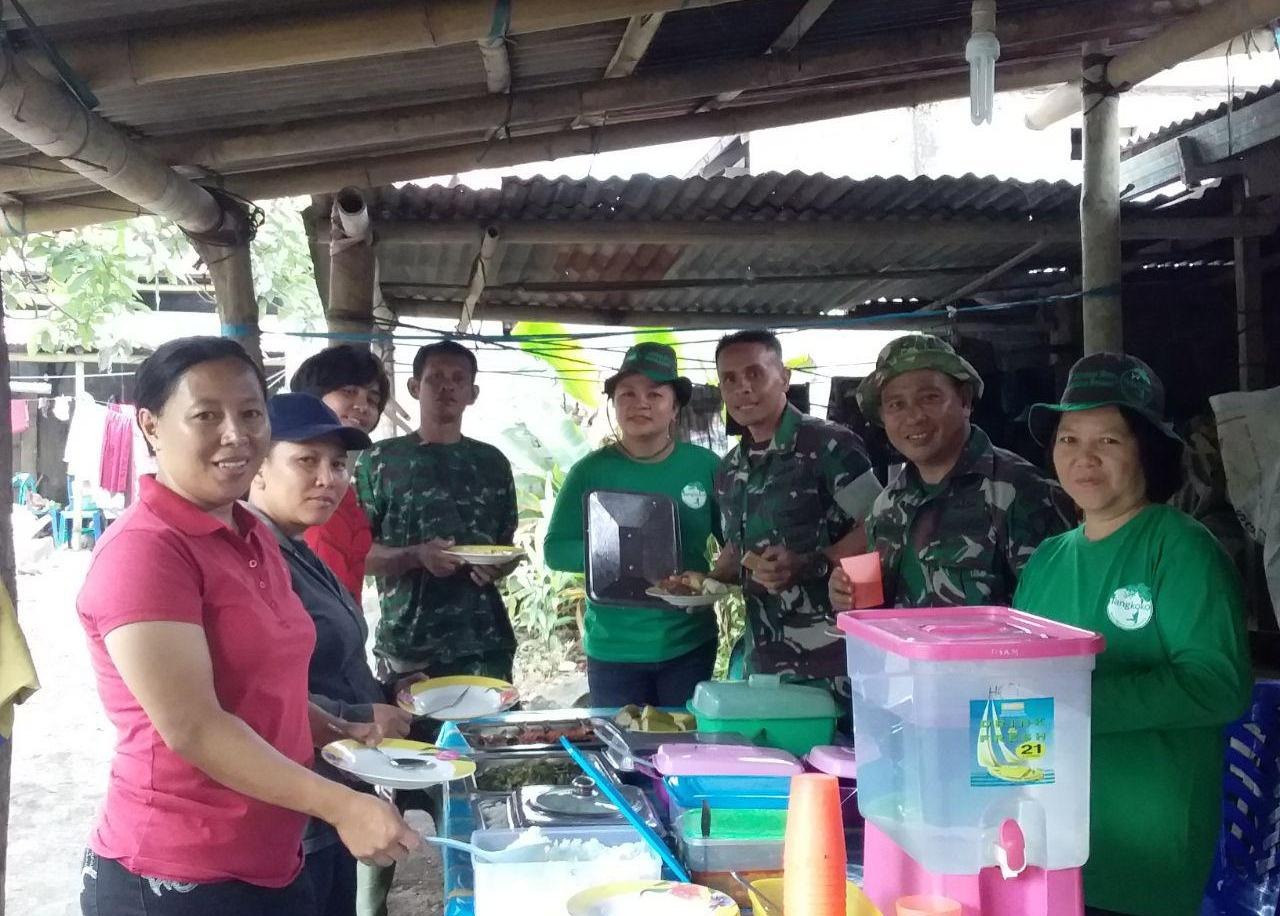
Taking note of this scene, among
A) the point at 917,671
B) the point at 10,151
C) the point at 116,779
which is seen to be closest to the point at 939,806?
the point at 917,671

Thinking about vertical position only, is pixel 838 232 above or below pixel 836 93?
below

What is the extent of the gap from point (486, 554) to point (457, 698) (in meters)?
0.82

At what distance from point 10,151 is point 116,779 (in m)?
2.70

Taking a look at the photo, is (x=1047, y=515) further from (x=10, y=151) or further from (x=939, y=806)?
(x=10, y=151)

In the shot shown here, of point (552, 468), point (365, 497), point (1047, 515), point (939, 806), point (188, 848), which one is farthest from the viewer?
point (552, 468)

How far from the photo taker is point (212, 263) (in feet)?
14.3

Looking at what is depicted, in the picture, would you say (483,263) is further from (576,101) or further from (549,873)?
(549,873)

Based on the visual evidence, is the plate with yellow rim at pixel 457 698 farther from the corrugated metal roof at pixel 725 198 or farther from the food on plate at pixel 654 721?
the corrugated metal roof at pixel 725 198

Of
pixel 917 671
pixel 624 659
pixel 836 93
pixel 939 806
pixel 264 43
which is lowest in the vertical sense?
pixel 624 659

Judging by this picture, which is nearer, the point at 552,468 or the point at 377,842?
the point at 377,842

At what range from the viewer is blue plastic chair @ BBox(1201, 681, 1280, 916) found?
8.28 ft

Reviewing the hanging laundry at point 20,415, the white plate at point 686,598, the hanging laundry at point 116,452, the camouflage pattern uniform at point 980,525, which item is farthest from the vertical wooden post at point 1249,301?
the hanging laundry at point 20,415

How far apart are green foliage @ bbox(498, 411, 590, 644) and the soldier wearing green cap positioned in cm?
568

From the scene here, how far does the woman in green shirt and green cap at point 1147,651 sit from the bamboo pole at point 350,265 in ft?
10.5
